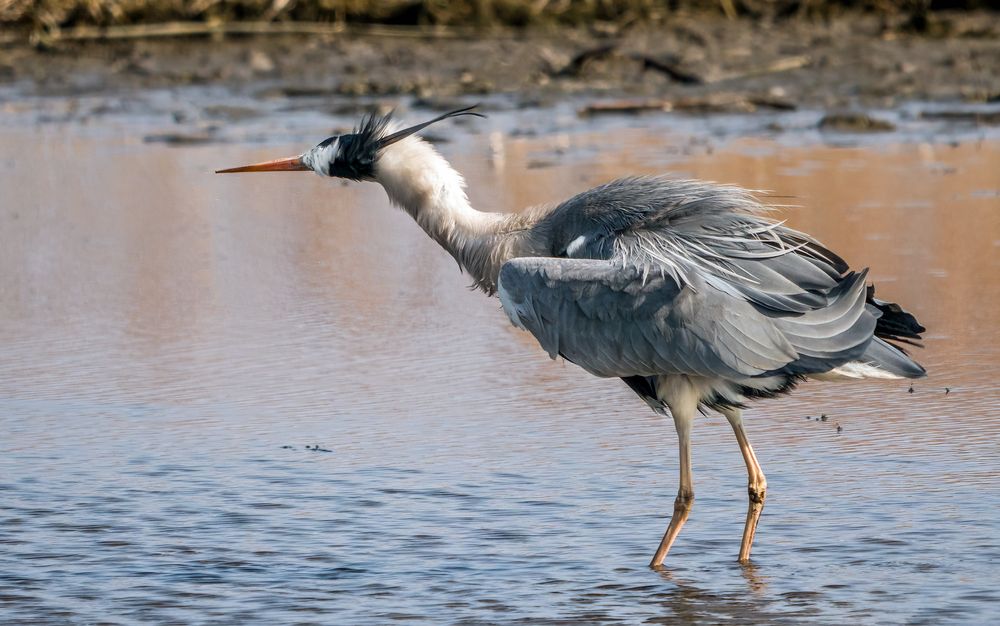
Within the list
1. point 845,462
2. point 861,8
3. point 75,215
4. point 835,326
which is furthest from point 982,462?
point 861,8

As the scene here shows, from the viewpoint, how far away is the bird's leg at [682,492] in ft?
17.7

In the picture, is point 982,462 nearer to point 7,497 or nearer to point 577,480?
point 577,480

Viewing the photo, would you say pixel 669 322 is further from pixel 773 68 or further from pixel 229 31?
pixel 229 31

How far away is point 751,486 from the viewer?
18.4 feet

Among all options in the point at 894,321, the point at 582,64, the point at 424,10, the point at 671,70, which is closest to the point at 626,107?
the point at 671,70

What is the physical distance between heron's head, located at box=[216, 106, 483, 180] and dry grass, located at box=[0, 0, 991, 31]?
12.0m

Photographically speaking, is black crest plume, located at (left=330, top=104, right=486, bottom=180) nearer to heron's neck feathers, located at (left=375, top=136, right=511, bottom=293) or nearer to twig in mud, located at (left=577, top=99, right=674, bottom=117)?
heron's neck feathers, located at (left=375, top=136, right=511, bottom=293)

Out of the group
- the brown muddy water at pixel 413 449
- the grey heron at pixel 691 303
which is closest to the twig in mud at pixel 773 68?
the brown muddy water at pixel 413 449

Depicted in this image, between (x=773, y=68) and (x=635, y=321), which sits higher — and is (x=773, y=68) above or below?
above

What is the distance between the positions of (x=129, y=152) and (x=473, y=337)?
20.3 ft

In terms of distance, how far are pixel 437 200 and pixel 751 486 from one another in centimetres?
159

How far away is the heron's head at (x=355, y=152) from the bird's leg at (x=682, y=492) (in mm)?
1450

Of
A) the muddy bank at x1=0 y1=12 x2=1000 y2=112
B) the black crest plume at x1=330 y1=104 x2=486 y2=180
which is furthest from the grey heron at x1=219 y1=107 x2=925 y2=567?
the muddy bank at x1=0 y1=12 x2=1000 y2=112

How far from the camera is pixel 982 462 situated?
19.7ft
